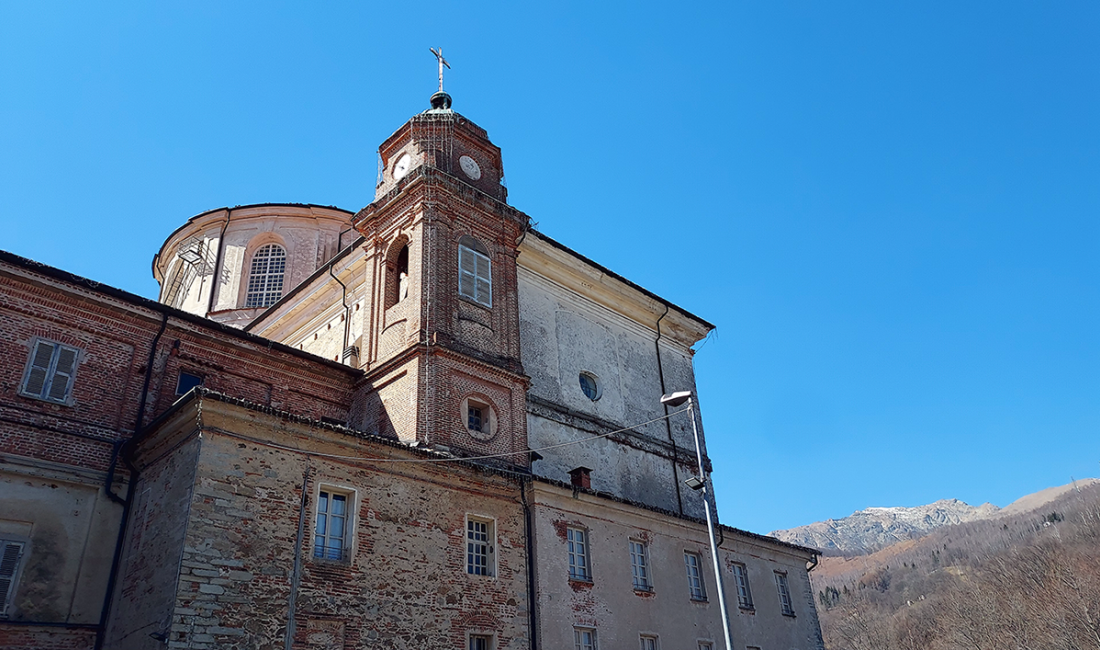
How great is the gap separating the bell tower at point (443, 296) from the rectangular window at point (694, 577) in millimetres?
5344

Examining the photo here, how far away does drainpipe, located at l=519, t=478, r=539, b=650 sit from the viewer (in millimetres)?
15812

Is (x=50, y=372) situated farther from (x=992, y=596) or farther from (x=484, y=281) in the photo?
(x=992, y=596)

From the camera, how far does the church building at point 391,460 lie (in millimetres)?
12883

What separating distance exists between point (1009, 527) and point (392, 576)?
11752 centimetres

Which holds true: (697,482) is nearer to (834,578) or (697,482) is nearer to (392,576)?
(392,576)

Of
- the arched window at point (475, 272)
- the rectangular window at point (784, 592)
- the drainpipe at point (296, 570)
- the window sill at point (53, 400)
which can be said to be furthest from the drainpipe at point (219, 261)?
the rectangular window at point (784, 592)

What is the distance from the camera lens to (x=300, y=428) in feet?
45.6

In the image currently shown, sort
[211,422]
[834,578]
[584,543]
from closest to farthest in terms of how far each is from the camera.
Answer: [211,422], [584,543], [834,578]

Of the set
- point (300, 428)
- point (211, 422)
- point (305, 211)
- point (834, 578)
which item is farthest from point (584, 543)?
point (834, 578)

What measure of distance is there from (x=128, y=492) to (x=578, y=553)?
9.19 meters

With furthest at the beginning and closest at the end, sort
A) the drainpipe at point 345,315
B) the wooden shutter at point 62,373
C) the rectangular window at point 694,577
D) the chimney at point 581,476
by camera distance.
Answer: the drainpipe at point 345,315 < the rectangular window at point 694,577 < the chimney at point 581,476 < the wooden shutter at point 62,373

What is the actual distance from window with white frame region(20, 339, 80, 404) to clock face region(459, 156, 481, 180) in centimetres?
1070

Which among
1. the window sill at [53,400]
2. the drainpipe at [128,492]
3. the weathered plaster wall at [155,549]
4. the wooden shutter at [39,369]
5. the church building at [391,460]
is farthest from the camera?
the wooden shutter at [39,369]

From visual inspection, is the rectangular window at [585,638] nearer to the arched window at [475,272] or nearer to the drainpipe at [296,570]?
the drainpipe at [296,570]
